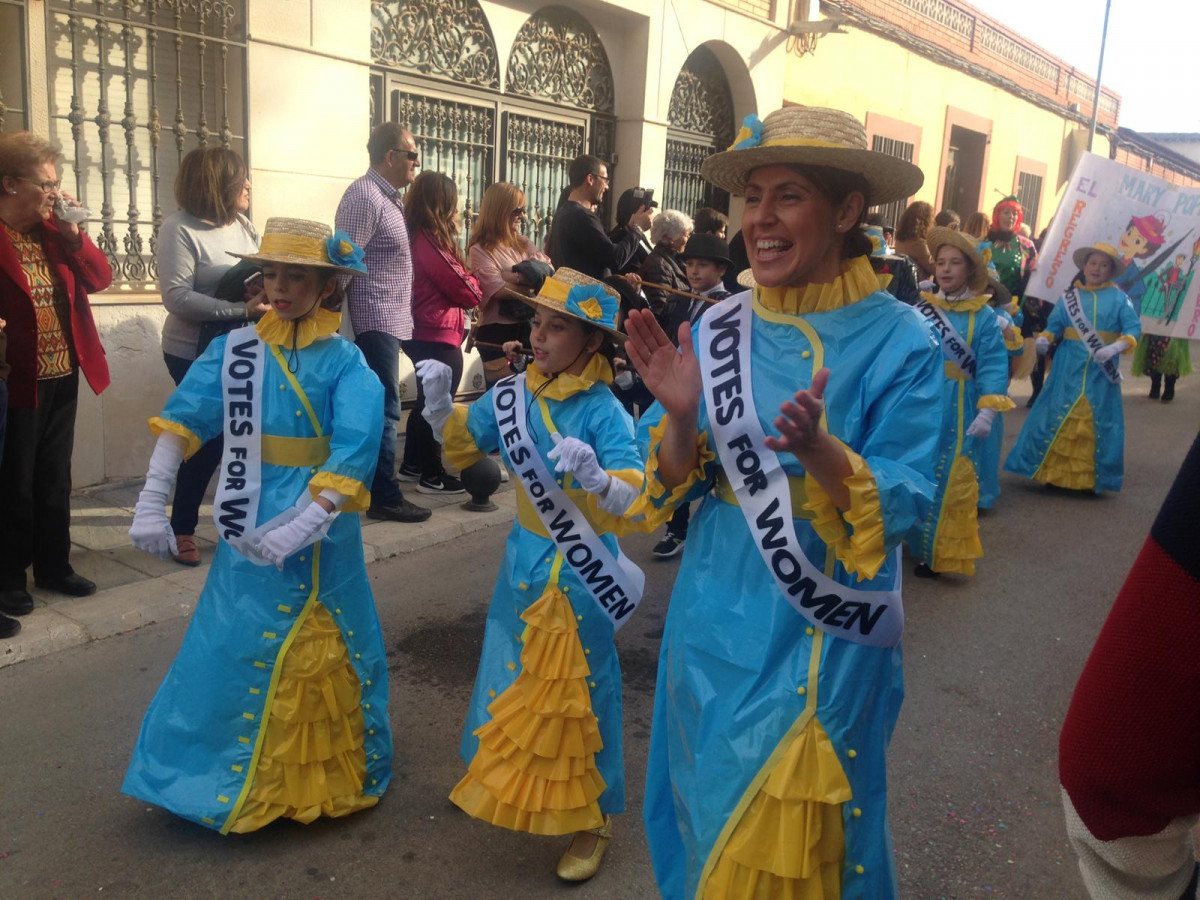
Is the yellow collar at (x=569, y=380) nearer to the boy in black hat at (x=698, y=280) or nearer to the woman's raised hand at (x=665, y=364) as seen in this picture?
the woman's raised hand at (x=665, y=364)

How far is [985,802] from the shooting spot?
12.0 feet

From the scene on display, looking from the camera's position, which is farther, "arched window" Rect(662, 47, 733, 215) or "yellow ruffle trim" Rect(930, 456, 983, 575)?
"arched window" Rect(662, 47, 733, 215)

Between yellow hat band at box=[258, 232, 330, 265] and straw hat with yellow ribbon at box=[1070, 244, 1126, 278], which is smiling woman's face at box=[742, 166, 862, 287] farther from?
straw hat with yellow ribbon at box=[1070, 244, 1126, 278]

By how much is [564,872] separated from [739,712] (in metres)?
1.23

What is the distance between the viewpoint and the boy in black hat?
20.1 ft

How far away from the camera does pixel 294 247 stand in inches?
128

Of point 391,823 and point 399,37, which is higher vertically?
point 399,37

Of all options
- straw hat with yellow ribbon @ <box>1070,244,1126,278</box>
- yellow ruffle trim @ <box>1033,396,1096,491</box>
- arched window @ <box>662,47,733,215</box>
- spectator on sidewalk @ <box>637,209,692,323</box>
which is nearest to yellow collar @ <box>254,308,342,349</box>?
spectator on sidewalk @ <box>637,209,692,323</box>

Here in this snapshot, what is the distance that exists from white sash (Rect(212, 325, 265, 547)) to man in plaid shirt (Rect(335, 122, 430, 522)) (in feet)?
9.27

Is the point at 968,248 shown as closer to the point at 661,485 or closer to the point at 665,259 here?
the point at 665,259

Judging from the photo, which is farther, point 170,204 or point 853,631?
point 170,204

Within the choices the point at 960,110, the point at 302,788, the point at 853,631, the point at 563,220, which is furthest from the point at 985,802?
the point at 960,110

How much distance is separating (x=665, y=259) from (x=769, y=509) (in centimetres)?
519

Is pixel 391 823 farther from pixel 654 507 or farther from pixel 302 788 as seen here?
pixel 654 507
